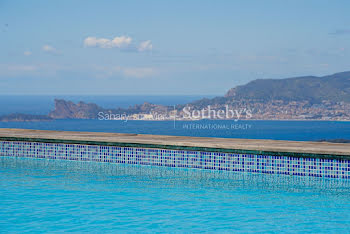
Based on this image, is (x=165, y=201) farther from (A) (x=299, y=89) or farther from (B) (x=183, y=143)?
(A) (x=299, y=89)

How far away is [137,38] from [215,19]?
13.4 meters

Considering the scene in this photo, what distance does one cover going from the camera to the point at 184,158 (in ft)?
36.4

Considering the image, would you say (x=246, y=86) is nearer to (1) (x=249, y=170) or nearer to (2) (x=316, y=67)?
(2) (x=316, y=67)

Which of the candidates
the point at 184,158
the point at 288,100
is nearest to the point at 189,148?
the point at 184,158

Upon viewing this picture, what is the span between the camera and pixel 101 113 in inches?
3285

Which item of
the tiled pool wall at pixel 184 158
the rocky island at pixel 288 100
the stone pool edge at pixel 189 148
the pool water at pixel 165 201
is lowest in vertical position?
the pool water at pixel 165 201

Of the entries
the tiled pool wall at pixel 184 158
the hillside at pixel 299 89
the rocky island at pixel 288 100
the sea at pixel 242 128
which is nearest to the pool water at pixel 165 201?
the tiled pool wall at pixel 184 158

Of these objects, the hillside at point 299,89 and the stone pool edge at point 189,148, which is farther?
the hillside at point 299,89

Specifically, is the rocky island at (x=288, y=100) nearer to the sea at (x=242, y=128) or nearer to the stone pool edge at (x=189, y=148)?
the sea at (x=242, y=128)

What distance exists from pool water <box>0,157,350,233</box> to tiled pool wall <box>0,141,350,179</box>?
18 cm

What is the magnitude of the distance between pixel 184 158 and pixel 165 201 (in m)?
3.02

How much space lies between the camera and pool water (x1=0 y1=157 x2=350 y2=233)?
267 inches

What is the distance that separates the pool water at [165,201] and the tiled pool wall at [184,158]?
0.18 metres

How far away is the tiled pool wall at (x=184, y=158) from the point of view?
9852 millimetres
